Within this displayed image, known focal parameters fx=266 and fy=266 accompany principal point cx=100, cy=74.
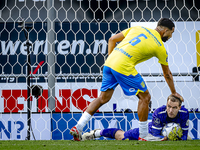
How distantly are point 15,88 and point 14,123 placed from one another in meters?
1.21

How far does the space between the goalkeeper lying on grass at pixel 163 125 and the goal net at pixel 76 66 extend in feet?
1.29

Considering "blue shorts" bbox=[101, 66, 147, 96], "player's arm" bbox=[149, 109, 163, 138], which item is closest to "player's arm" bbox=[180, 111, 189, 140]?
"player's arm" bbox=[149, 109, 163, 138]

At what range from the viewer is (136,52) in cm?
159

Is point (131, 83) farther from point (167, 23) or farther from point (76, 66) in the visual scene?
point (76, 66)

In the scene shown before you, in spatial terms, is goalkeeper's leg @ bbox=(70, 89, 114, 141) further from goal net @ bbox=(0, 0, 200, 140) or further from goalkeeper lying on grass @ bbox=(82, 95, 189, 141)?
goal net @ bbox=(0, 0, 200, 140)

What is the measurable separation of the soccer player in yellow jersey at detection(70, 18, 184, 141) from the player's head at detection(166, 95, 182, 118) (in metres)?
0.08

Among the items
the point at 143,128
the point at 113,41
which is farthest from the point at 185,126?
the point at 113,41

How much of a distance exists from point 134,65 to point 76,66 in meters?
2.33

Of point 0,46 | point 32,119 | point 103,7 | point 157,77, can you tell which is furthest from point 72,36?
point 32,119

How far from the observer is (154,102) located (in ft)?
10.1

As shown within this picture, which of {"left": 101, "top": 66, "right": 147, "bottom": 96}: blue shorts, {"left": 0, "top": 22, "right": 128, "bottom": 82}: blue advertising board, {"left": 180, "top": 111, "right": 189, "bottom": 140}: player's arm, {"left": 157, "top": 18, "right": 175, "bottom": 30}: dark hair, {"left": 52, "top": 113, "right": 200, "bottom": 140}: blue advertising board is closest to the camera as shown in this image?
{"left": 101, "top": 66, "right": 147, "bottom": 96}: blue shorts

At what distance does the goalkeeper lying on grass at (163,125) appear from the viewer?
1.74m

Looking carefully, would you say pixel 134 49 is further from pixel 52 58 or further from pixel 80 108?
pixel 80 108

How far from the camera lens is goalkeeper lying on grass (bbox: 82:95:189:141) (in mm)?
1744
